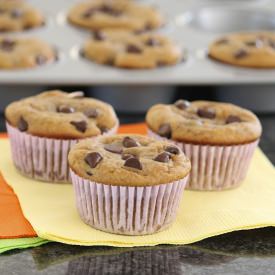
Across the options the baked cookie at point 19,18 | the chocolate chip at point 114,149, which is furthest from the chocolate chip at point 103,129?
the baked cookie at point 19,18

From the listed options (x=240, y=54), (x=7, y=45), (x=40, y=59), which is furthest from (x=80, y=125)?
(x=240, y=54)

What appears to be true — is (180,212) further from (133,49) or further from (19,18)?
(19,18)

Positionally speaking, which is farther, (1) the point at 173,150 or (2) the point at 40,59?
(2) the point at 40,59

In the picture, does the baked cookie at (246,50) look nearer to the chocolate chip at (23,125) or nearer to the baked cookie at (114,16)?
the baked cookie at (114,16)

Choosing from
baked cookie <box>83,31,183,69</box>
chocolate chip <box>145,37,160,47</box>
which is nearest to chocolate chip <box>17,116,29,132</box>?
baked cookie <box>83,31,183,69</box>

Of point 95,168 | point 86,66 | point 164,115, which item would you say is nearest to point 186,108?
point 164,115

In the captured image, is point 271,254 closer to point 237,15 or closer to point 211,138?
point 211,138
